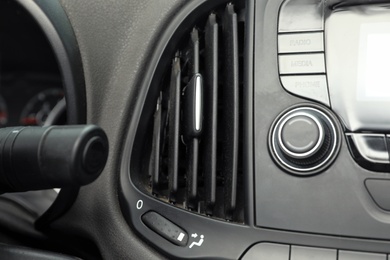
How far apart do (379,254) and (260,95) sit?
0.28 meters

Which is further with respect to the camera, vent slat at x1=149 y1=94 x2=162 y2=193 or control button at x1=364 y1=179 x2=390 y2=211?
vent slat at x1=149 y1=94 x2=162 y2=193

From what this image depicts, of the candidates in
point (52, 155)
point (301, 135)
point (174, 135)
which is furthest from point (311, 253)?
point (52, 155)

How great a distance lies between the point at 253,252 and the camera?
0.80 metres

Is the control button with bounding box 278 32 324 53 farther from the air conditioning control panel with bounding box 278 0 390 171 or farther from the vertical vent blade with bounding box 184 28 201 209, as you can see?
the vertical vent blade with bounding box 184 28 201 209

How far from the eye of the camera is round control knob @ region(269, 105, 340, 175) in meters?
0.78

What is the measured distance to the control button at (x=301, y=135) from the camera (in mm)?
779

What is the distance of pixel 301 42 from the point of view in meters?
0.82

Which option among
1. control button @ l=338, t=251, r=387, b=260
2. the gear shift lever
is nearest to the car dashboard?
control button @ l=338, t=251, r=387, b=260

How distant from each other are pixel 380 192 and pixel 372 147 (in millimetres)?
64

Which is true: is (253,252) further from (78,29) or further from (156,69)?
(78,29)

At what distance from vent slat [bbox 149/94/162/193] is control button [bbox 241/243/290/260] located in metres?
0.18

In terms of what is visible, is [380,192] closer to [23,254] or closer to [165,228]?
[165,228]

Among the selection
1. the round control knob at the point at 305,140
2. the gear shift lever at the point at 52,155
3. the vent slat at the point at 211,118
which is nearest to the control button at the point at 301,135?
the round control knob at the point at 305,140

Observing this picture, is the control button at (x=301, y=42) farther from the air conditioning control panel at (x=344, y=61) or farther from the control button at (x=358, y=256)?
the control button at (x=358, y=256)
